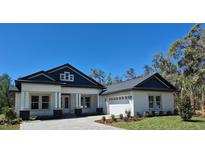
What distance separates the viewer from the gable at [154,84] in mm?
20069

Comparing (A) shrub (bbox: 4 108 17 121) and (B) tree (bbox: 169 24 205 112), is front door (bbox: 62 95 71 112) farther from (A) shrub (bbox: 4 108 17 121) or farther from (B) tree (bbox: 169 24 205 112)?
(B) tree (bbox: 169 24 205 112)

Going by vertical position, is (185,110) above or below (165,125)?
above

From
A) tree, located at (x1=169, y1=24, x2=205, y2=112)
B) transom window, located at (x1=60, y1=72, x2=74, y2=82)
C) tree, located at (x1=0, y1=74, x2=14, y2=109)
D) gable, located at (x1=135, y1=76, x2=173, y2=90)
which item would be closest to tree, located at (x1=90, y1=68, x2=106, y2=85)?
tree, located at (x1=0, y1=74, x2=14, y2=109)

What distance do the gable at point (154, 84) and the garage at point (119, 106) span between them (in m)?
2.34

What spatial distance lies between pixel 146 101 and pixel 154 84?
100 inches

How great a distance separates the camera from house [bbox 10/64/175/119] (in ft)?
62.5

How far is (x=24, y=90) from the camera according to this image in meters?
18.6

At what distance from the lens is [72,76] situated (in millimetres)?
23875

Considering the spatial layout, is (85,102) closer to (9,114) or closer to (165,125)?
(9,114)

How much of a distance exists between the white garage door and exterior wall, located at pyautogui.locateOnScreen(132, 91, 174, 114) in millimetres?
965

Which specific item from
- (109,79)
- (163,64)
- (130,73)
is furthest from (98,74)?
(163,64)

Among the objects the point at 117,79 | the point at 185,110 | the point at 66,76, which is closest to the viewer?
the point at 185,110

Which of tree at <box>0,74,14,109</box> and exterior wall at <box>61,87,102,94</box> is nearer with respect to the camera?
exterior wall at <box>61,87,102,94</box>
